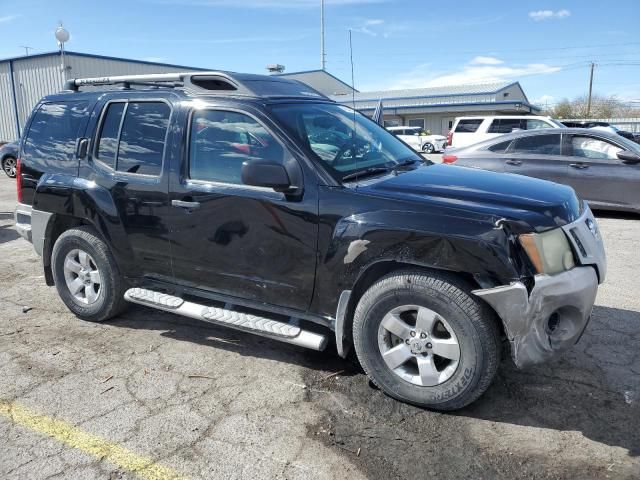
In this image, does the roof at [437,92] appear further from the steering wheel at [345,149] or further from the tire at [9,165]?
the steering wheel at [345,149]

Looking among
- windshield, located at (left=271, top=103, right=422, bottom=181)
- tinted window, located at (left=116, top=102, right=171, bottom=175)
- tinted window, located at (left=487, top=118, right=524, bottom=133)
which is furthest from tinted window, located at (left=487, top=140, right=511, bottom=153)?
tinted window, located at (left=487, top=118, right=524, bottom=133)

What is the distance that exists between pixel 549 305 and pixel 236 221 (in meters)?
2.03

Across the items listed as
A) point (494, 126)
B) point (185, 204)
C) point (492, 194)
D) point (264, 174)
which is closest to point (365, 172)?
point (264, 174)

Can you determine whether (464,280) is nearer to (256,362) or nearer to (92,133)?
(256,362)

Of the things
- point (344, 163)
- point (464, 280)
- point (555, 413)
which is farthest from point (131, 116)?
point (555, 413)

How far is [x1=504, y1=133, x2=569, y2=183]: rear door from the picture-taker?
29.1 feet

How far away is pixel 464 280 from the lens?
3061 millimetres

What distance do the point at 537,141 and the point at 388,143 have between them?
5802mm

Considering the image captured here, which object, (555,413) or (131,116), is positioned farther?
(131,116)

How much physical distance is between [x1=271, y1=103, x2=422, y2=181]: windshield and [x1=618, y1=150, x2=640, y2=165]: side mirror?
18.1 ft

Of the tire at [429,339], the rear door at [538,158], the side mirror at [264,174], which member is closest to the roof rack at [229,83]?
the side mirror at [264,174]

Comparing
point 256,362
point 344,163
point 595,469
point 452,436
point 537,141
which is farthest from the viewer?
point 537,141

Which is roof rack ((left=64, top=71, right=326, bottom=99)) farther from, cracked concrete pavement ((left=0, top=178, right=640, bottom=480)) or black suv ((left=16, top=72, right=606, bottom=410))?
cracked concrete pavement ((left=0, top=178, right=640, bottom=480))

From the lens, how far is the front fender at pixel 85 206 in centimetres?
427
